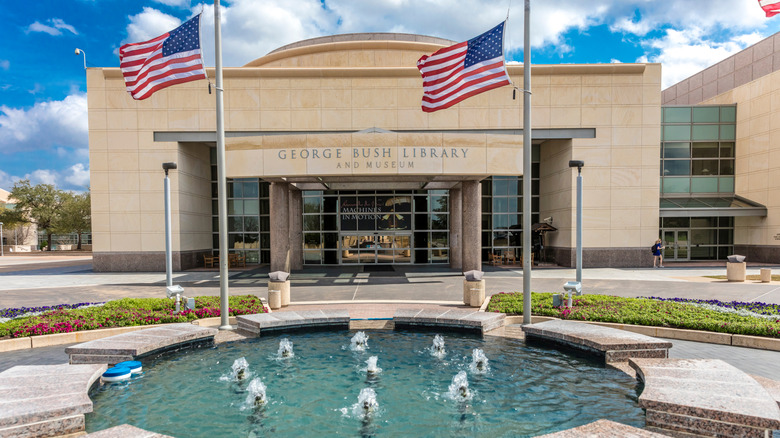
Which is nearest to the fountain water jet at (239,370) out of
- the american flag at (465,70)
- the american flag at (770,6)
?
the american flag at (465,70)

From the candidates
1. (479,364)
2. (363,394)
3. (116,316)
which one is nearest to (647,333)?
(479,364)

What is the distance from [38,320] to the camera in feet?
33.4

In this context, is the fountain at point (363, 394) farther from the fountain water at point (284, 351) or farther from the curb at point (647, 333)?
the curb at point (647, 333)

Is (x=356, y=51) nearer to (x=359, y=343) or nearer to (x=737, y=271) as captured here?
(x=359, y=343)

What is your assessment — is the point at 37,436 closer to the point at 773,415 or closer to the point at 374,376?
the point at 374,376

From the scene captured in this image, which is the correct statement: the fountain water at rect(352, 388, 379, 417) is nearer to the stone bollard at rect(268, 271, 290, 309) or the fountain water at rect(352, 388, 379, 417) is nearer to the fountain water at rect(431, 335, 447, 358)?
the fountain water at rect(431, 335, 447, 358)

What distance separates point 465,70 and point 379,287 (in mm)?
10085

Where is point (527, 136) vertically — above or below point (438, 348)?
above

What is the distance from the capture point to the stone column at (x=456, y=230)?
2494 cm

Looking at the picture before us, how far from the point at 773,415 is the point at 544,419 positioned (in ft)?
8.02

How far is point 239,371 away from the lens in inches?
277

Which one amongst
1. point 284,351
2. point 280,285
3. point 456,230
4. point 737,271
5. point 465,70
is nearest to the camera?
point 284,351

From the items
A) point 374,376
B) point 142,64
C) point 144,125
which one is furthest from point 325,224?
point 374,376

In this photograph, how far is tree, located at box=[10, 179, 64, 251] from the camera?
182 feet
